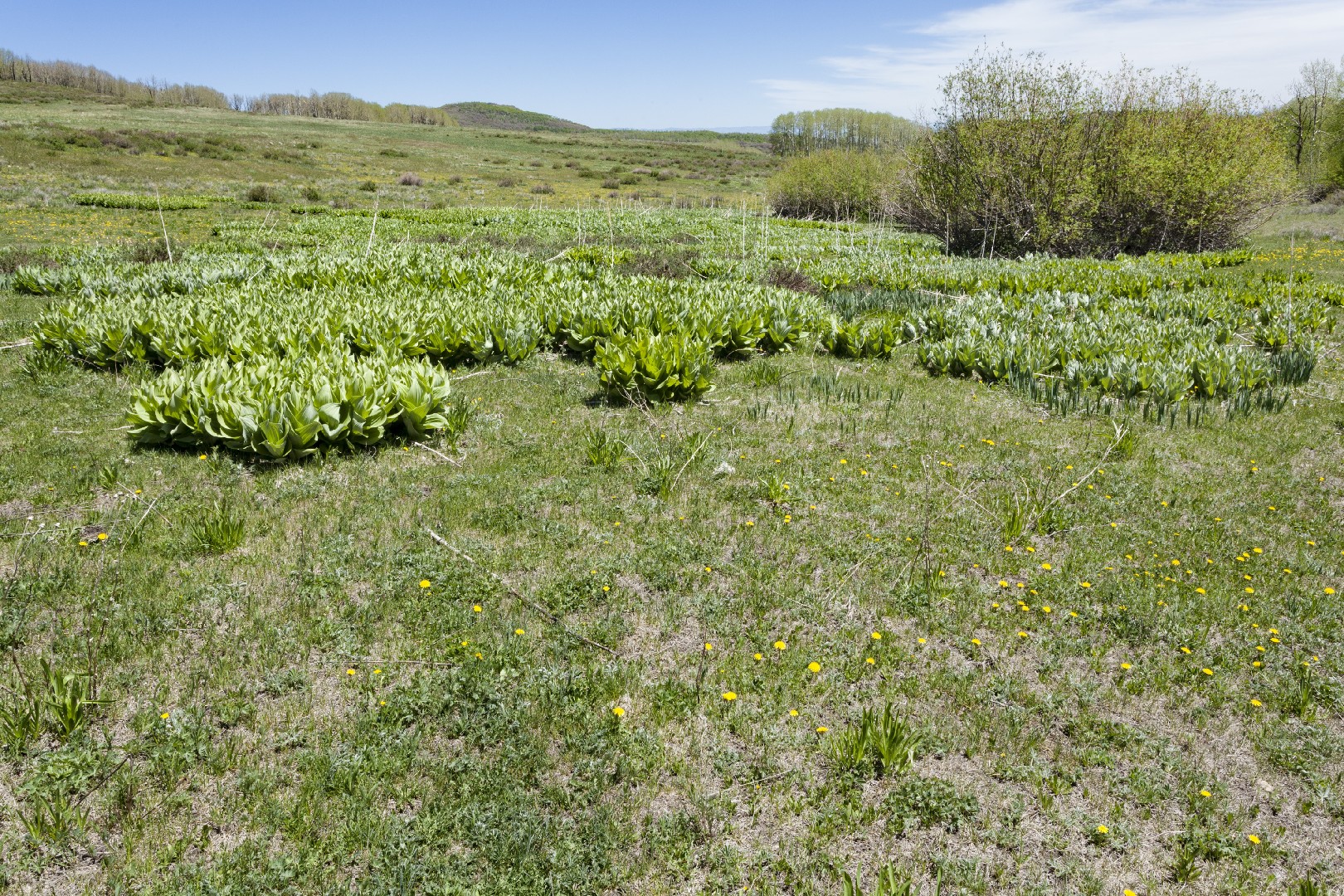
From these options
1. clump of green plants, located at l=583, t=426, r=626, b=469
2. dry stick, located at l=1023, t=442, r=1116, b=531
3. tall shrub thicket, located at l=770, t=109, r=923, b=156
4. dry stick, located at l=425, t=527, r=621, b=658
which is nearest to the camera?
dry stick, located at l=425, t=527, r=621, b=658

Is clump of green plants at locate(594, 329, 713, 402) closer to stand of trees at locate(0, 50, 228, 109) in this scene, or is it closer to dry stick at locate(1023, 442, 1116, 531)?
dry stick at locate(1023, 442, 1116, 531)

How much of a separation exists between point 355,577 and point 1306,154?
79.6 metres

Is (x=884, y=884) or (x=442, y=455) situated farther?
(x=442, y=455)

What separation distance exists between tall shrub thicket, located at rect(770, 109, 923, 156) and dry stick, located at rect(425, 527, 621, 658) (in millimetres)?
100489

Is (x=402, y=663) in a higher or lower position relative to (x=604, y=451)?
lower

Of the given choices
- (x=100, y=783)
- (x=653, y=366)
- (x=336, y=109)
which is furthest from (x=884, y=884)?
(x=336, y=109)

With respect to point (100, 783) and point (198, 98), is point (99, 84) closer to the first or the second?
point (198, 98)

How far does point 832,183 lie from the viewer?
1784 inches

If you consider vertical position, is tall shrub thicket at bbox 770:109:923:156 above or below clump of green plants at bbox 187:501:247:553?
above

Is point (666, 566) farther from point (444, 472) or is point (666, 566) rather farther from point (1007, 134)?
point (1007, 134)

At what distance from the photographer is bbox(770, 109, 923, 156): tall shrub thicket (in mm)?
100500

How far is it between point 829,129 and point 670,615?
118 m

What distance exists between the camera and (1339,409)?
866 centimetres

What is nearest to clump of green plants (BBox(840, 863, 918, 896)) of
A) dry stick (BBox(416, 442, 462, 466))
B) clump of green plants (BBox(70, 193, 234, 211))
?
dry stick (BBox(416, 442, 462, 466))
